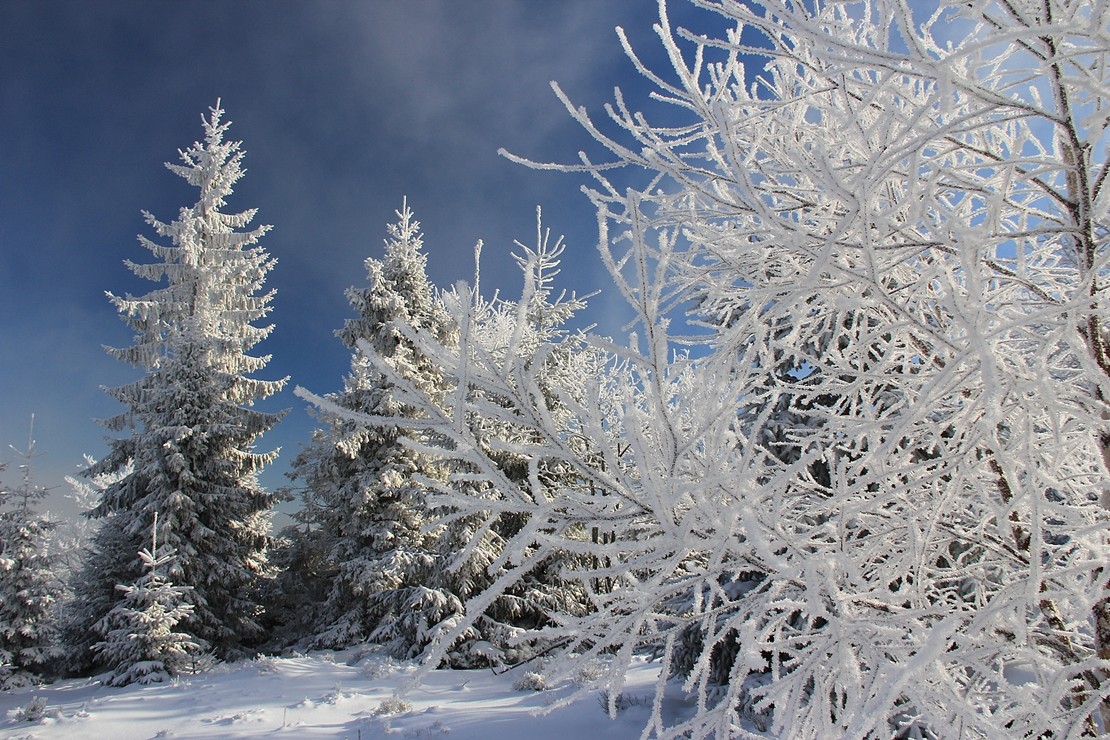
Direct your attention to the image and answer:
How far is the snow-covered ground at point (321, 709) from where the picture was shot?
292 inches

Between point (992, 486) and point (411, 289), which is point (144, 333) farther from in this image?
point (992, 486)

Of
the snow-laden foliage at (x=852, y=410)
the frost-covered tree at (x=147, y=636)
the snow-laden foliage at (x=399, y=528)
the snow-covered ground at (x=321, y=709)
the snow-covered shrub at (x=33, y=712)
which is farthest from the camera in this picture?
the snow-laden foliage at (x=399, y=528)

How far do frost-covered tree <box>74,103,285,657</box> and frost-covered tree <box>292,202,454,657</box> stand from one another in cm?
200

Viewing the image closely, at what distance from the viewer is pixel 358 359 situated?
49.6 ft

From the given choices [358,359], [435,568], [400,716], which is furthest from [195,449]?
[400,716]

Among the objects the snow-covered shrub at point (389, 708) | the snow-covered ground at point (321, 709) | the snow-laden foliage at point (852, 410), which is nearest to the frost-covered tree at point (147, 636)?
the snow-covered ground at point (321, 709)

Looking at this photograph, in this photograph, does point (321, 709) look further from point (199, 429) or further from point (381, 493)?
point (199, 429)

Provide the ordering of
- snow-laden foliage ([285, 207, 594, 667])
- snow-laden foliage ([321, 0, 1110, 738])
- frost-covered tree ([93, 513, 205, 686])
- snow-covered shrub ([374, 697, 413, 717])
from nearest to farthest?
snow-laden foliage ([321, 0, 1110, 738]) → snow-covered shrub ([374, 697, 413, 717]) → frost-covered tree ([93, 513, 205, 686]) → snow-laden foliage ([285, 207, 594, 667])

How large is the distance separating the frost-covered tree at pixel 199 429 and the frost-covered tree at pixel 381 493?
200cm

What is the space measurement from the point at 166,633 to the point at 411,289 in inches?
373

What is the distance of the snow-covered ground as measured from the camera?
7.41 metres

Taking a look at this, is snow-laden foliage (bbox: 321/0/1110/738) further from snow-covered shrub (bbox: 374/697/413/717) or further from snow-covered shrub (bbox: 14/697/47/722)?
snow-covered shrub (bbox: 14/697/47/722)

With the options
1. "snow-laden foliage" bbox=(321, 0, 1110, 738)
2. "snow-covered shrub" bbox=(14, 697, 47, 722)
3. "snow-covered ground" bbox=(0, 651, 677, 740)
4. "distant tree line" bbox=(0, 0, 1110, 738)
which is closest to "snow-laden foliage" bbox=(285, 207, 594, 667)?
"snow-covered ground" bbox=(0, 651, 677, 740)

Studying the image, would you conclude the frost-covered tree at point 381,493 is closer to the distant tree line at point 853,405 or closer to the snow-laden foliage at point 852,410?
the distant tree line at point 853,405
